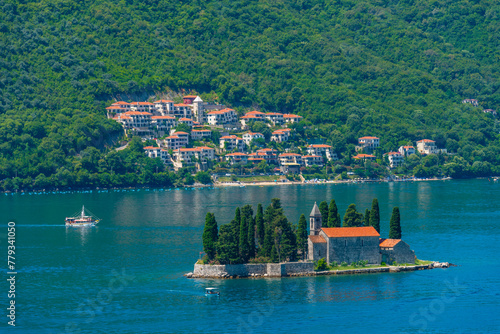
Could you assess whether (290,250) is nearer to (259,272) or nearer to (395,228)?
(259,272)

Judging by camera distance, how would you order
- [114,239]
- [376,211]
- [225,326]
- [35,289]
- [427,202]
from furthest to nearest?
[427,202] → [114,239] → [376,211] → [35,289] → [225,326]

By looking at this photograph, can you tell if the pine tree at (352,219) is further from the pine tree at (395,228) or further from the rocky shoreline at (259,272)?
the rocky shoreline at (259,272)

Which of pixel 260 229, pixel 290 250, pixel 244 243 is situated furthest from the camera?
pixel 260 229

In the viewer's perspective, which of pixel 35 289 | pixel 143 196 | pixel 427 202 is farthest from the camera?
pixel 143 196

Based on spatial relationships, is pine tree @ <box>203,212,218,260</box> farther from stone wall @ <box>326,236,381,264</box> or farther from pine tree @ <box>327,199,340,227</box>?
pine tree @ <box>327,199,340,227</box>

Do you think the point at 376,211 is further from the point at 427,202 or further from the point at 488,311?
the point at 427,202

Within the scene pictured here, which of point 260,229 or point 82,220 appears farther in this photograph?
point 82,220

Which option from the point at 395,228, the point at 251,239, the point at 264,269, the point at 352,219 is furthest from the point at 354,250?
the point at 251,239

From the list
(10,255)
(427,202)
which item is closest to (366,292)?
(10,255)
